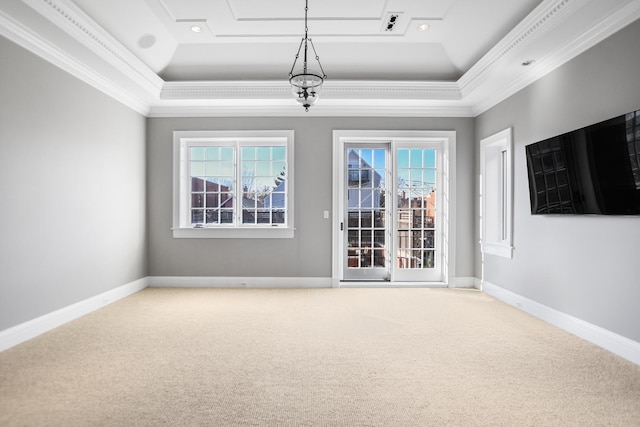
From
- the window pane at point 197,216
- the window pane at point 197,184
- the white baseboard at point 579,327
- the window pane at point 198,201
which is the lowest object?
the white baseboard at point 579,327

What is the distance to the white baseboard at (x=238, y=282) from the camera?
549 cm

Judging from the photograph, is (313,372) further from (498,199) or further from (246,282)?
(498,199)

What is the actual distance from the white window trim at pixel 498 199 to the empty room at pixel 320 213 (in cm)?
4

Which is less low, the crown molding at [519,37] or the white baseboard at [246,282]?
the crown molding at [519,37]

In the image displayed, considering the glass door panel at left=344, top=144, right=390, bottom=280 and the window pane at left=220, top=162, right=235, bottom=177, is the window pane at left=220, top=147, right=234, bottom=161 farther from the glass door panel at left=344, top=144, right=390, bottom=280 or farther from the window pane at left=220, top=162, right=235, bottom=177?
the glass door panel at left=344, top=144, right=390, bottom=280

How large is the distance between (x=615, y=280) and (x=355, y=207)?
335 cm

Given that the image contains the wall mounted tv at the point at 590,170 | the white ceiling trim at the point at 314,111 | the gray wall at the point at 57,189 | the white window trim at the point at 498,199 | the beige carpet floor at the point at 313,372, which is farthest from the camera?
the white ceiling trim at the point at 314,111

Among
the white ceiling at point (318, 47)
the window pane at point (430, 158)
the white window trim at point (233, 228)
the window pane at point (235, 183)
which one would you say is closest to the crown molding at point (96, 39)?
the white ceiling at point (318, 47)

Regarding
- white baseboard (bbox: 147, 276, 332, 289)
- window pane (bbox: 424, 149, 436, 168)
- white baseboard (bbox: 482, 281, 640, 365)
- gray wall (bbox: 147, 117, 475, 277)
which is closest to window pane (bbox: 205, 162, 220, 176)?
gray wall (bbox: 147, 117, 475, 277)

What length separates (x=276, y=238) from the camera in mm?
5500

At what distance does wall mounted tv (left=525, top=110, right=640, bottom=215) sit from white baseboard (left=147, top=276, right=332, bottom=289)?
3.09 m

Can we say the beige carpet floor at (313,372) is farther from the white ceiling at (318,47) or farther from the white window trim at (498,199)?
the white ceiling at (318,47)

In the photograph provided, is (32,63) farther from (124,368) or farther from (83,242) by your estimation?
(124,368)

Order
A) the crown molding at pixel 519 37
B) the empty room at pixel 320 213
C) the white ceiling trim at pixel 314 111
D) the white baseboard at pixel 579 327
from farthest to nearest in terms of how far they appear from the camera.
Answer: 1. the white ceiling trim at pixel 314 111
2. the crown molding at pixel 519 37
3. the white baseboard at pixel 579 327
4. the empty room at pixel 320 213
